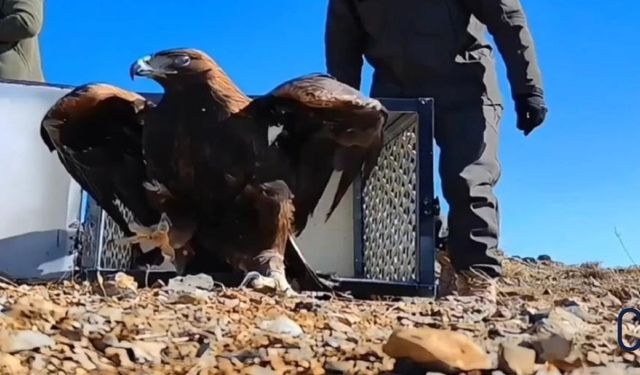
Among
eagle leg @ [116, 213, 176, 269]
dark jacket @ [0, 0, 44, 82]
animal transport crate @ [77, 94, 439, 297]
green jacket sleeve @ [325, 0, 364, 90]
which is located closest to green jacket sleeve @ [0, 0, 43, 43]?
dark jacket @ [0, 0, 44, 82]

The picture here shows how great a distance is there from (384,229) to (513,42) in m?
0.92

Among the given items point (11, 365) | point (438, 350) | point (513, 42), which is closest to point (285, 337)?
point (438, 350)

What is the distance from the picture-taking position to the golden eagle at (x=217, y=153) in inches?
121

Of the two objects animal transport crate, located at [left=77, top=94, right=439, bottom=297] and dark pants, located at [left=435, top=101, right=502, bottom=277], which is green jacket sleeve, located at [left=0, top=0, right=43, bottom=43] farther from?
dark pants, located at [left=435, top=101, right=502, bottom=277]

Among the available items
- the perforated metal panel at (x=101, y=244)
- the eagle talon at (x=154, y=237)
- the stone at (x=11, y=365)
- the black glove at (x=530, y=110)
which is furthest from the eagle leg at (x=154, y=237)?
the stone at (x=11, y=365)

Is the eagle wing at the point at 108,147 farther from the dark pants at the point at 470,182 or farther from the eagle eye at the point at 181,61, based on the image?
the dark pants at the point at 470,182

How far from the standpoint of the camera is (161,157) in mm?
3135

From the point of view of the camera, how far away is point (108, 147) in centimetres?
342

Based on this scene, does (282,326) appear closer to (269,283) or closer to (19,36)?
(269,283)

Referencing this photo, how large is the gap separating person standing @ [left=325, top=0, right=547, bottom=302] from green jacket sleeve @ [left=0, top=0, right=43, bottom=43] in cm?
175

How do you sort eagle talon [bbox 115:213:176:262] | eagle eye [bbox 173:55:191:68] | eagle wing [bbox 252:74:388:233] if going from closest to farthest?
eagle wing [bbox 252:74:388:233] < eagle eye [bbox 173:55:191:68] < eagle talon [bbox 115:213:176:262]

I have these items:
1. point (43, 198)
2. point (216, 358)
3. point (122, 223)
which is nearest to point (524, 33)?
point (122, 223)

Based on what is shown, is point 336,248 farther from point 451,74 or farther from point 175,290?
point 175,290

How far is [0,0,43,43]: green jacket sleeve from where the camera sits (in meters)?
4.84
